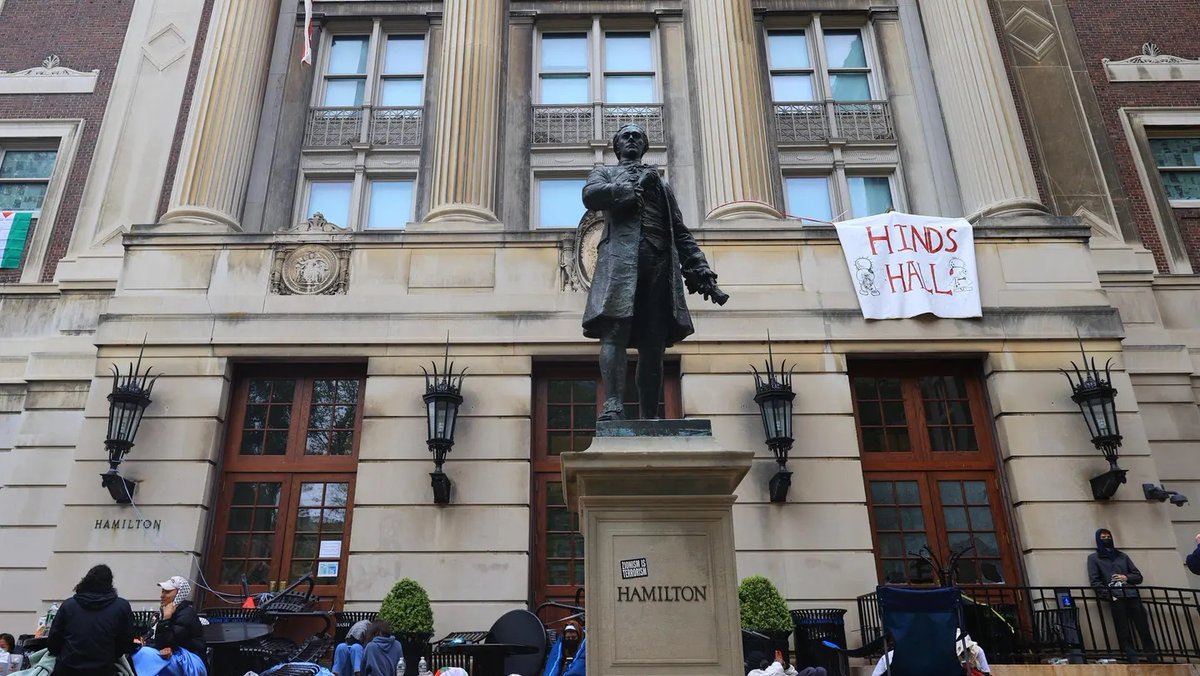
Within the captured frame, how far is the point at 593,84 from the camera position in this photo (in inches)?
770

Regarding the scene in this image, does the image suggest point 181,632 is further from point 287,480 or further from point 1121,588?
point 1121,588

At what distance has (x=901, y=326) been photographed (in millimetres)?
14523

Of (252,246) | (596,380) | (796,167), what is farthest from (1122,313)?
(252,246)

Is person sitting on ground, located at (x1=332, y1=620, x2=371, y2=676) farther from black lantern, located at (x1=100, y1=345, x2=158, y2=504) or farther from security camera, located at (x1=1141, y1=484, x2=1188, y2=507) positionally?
security camera, located at (x1=1141, y1=484, x2=1188, y2=507)

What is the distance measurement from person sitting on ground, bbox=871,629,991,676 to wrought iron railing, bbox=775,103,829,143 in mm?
12936

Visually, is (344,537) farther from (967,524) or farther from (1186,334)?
(1186,334)

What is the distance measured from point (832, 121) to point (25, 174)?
59.4ft

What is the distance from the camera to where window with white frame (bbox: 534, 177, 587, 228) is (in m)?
18.4

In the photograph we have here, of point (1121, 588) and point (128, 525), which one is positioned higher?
point (128, 525)

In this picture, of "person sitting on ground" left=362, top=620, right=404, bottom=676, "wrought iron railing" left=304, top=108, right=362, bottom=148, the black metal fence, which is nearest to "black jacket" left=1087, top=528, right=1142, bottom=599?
the black metal fence

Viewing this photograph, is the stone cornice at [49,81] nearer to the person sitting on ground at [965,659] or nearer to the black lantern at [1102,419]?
the person sitting on ground at [965,659]

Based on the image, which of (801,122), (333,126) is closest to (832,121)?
(801,122)

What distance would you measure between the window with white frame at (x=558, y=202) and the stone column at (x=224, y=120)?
19.6 feet

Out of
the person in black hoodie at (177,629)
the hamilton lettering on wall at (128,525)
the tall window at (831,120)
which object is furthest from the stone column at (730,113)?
the person in black hoodie at (177,629)
